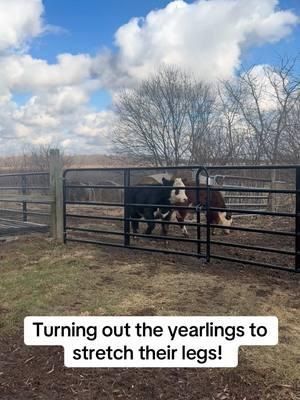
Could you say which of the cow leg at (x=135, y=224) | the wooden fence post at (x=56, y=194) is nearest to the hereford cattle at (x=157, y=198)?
the cow leg at (x=135, y=224)

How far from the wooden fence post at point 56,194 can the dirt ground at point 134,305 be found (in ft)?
1.35

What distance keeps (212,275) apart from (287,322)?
168 centimetres

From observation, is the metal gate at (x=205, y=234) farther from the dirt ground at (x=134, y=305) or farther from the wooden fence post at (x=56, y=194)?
the dirt ground at (x=134, y=305)

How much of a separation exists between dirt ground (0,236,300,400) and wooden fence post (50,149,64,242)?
16.2 inches

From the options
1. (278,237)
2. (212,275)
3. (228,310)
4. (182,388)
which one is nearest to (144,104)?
(278,237)

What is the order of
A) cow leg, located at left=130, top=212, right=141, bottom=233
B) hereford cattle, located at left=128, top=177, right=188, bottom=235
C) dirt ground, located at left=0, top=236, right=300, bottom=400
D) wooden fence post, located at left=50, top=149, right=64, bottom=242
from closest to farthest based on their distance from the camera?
1. dirt ground, located at left=0, top=236, right=300, bottom=400
2. hereford cattle, located at left=128, top=177, right=188, bottom=235
3. wooden fence post, located at left=50, top=149, right=64, bottom=242
4. cow leg, located at left=130, top=212, right=141, bottom=233

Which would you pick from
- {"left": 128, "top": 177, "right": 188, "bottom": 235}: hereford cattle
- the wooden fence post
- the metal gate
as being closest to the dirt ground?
the metal gate

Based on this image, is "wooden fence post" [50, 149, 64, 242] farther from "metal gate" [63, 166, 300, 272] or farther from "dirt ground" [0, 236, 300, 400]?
"dirt ground" [0, 236, 300, 400]

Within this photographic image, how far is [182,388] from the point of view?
281 centimetres

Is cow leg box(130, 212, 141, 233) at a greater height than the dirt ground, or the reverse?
cow leg box(130, 212, 141, 233)

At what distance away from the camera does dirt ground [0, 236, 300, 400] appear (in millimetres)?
2820

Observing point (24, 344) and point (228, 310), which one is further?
point (228, 310)

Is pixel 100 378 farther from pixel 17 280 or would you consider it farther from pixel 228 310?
pixel 17 280

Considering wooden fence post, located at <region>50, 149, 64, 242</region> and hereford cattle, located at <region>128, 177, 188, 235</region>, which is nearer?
hereford cattle, located at <region>128, 177, 188, 235</region>
